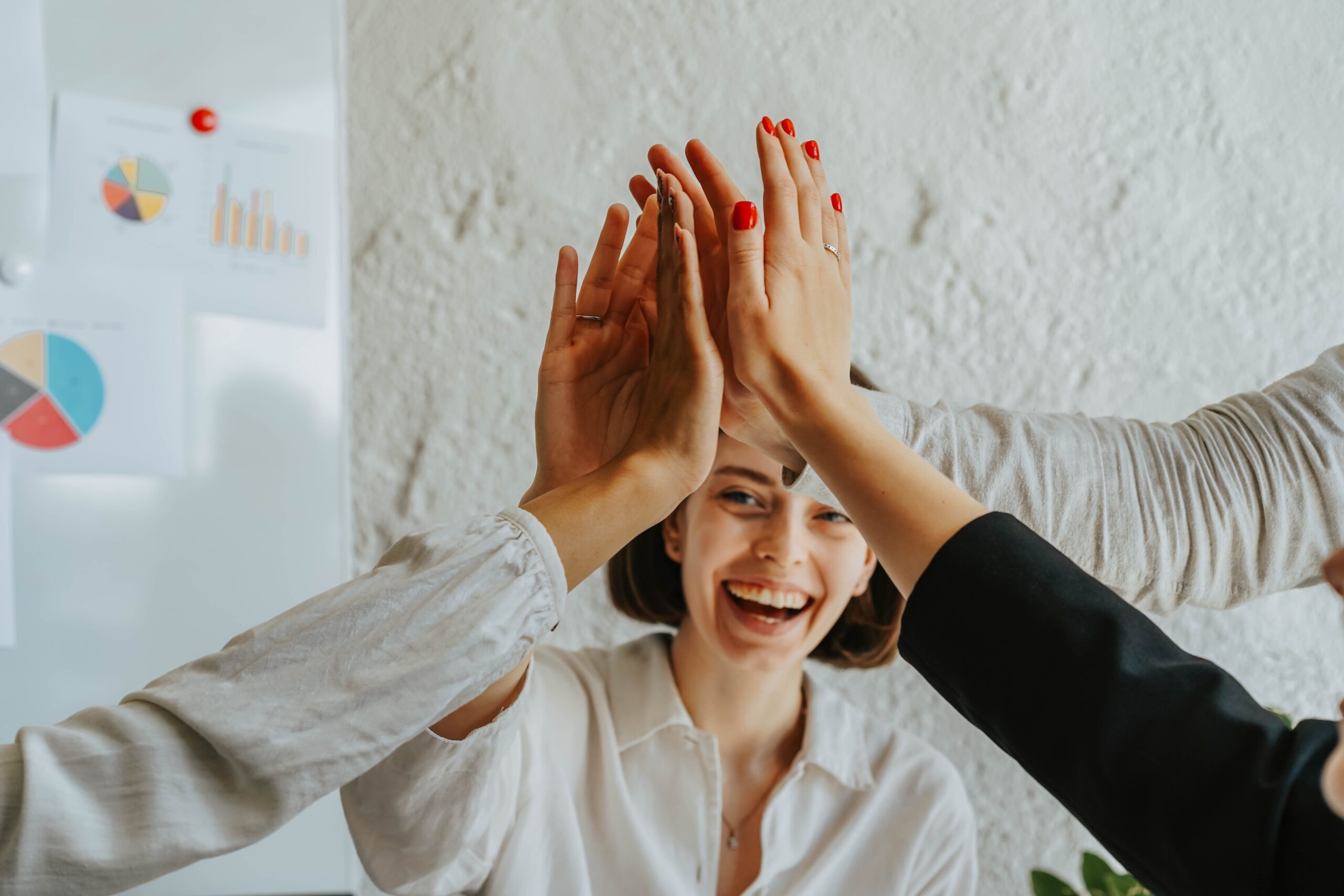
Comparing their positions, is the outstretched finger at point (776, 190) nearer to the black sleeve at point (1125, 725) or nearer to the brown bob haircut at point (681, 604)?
the black sleeve at point (1125, 725)

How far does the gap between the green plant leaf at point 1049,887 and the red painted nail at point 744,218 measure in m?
0.87

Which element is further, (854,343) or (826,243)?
(854,343)

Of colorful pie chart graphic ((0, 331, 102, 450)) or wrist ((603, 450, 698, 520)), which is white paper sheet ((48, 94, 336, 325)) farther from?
wrist ((603, 450, 698, 520))

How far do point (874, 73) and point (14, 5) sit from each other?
3.56 feet

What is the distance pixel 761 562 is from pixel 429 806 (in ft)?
1.58

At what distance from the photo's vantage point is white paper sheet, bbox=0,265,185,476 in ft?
3.79

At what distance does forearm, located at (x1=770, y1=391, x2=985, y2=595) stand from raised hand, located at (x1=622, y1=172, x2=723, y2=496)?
0.29ft

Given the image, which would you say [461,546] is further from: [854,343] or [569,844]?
[854,343]

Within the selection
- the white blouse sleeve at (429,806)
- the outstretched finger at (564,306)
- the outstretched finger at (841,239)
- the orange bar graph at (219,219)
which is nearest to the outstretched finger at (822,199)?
the outstretched finger at (841,239)

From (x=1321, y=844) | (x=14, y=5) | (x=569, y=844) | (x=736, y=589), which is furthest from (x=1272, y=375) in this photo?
(x=14, y=5)

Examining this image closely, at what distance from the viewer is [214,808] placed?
56cm

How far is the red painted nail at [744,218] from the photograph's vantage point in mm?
865

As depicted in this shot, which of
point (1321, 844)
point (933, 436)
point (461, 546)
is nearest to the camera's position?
point (1321, 844)

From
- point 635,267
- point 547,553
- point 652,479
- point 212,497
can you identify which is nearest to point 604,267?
point 635,267
